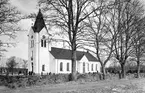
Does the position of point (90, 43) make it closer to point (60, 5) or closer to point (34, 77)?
point (60, 5)

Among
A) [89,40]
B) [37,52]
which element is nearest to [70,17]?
[89,40]

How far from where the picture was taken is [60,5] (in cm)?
2248

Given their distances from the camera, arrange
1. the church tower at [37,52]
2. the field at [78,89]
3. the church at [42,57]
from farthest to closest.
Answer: the church at [42,57] → the church tower at [37,52] → the field at [78,89]

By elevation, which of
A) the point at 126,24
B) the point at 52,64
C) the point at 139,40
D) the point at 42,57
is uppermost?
the point at 126,24

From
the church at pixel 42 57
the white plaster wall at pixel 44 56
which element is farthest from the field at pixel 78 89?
the white plaster wall at pixel 44 56

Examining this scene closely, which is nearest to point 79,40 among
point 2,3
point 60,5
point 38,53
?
point 60,5

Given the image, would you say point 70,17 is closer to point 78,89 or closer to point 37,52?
point 78,89

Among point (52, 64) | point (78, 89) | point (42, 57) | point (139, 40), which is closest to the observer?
point (78, 89)

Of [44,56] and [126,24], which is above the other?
[126,24]

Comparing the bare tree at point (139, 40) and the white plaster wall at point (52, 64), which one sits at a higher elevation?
the bare tree at point (139, 40)

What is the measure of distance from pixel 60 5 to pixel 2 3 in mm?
6421

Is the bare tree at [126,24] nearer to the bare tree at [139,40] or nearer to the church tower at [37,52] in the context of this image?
the bare tree at [139,40]

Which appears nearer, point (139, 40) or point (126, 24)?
point (126, 24)

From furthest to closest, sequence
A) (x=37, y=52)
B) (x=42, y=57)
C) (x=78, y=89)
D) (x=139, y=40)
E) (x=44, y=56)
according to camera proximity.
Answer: (x=44, y=56) → (x=42, y=57) → (x=37, y=52) → (x=139, y=40) → (x=78, y=89)
